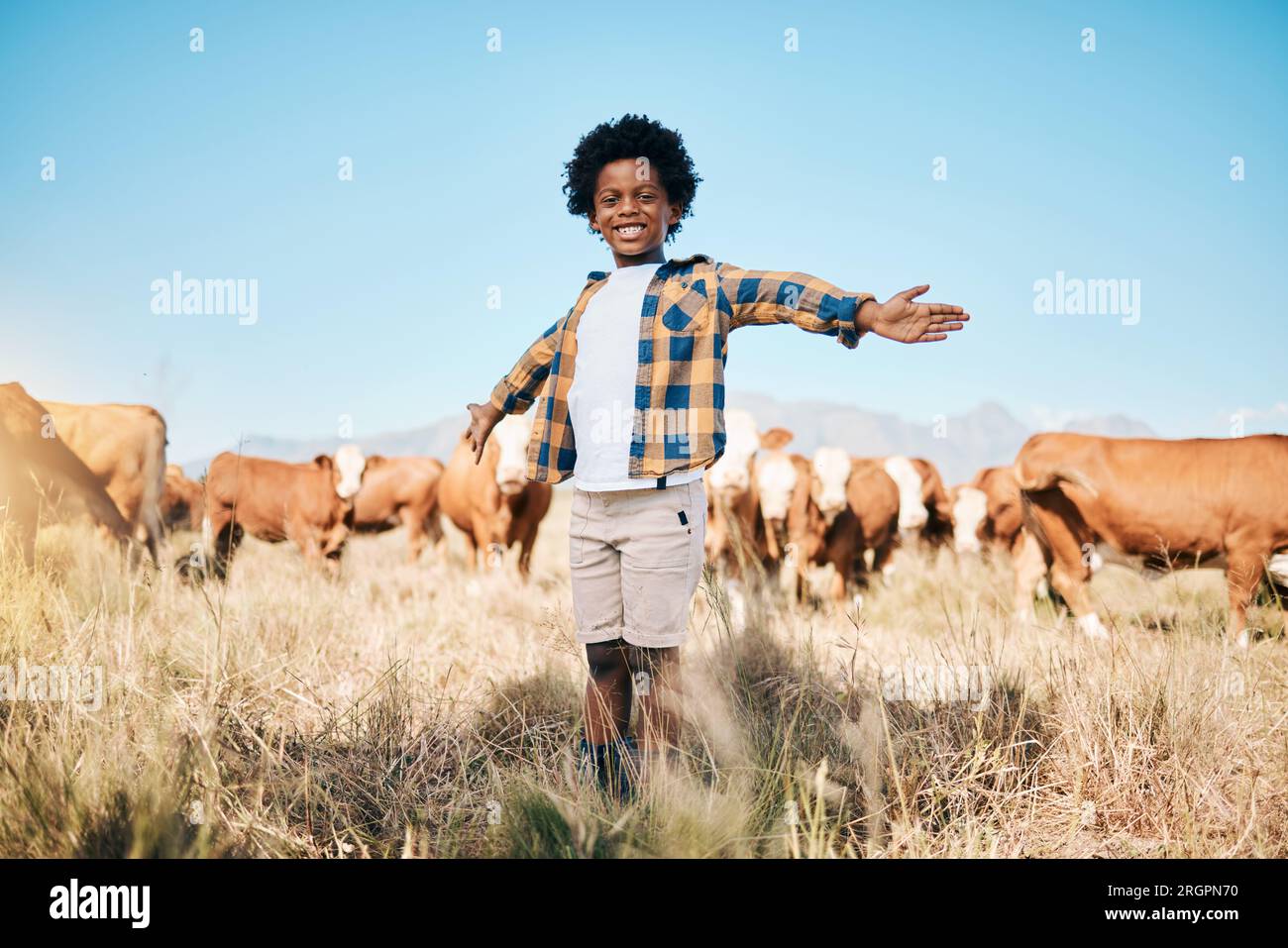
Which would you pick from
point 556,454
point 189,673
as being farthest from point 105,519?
point 556,454

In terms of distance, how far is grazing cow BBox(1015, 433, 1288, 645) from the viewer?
6.09m

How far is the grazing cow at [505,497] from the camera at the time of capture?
941 cm

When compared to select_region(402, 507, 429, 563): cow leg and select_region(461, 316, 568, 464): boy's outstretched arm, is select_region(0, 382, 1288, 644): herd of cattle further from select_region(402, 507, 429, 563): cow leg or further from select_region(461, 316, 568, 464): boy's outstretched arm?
select_region(402, 507, 429, 563): cow leg

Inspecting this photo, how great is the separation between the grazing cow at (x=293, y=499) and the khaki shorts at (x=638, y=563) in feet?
29.8

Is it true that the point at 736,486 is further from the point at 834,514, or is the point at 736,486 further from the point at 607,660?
Result: the point at 607,660

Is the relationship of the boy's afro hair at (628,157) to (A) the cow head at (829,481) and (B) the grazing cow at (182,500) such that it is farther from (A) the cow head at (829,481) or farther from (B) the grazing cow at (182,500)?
(B) the grazing cow at (182,500)

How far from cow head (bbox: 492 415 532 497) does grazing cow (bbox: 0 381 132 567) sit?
3565mm

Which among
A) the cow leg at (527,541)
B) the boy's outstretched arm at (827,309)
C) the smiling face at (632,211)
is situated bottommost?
the cow leg at (527,541)

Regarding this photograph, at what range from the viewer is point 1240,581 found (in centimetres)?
596

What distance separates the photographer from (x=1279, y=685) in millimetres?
3973

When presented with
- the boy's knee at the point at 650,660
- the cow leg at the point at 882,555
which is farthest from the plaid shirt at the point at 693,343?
the cow leg at the point at 882,555

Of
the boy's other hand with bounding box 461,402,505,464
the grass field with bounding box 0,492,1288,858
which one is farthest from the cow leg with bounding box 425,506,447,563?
the boy's other hand with bounding box 461,402,505,464
